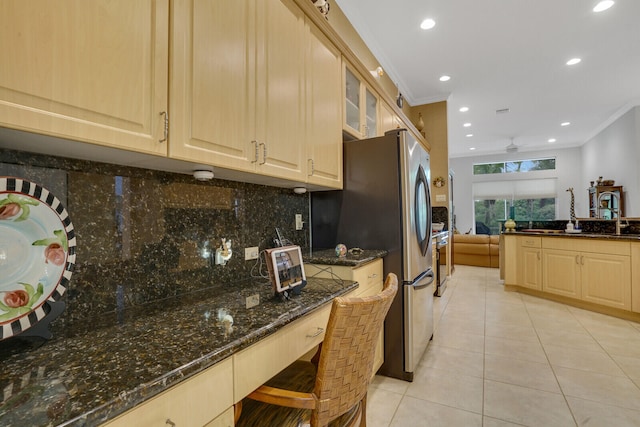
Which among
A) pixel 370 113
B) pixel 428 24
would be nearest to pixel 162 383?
pixel 370 113

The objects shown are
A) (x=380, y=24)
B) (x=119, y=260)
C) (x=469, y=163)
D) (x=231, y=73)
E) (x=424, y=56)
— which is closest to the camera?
(x=119, y=260)

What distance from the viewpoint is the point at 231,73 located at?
127 centimetres

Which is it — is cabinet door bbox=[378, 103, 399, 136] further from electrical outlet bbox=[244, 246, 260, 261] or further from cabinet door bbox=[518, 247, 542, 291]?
cabinet door bbox=[518, 247, 542, 291]

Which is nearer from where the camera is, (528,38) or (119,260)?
(119,260)

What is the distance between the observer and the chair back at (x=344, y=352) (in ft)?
3.06

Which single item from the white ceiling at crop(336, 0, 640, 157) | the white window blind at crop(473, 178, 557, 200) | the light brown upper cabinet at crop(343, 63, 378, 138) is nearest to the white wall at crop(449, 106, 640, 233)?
the white window blind at crop(473, 178, 557, 200)

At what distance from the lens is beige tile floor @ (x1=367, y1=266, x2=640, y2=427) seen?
5.83 ft

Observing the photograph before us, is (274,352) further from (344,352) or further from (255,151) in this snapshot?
(255,151)

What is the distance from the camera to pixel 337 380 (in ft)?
3.24

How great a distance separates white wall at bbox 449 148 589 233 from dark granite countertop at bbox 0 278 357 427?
1029cm

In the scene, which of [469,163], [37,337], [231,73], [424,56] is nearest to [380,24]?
[424,56]

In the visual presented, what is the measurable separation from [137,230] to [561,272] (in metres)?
4.88

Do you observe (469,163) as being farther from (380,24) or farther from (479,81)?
(380,24)

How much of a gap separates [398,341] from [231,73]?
2.02 m
